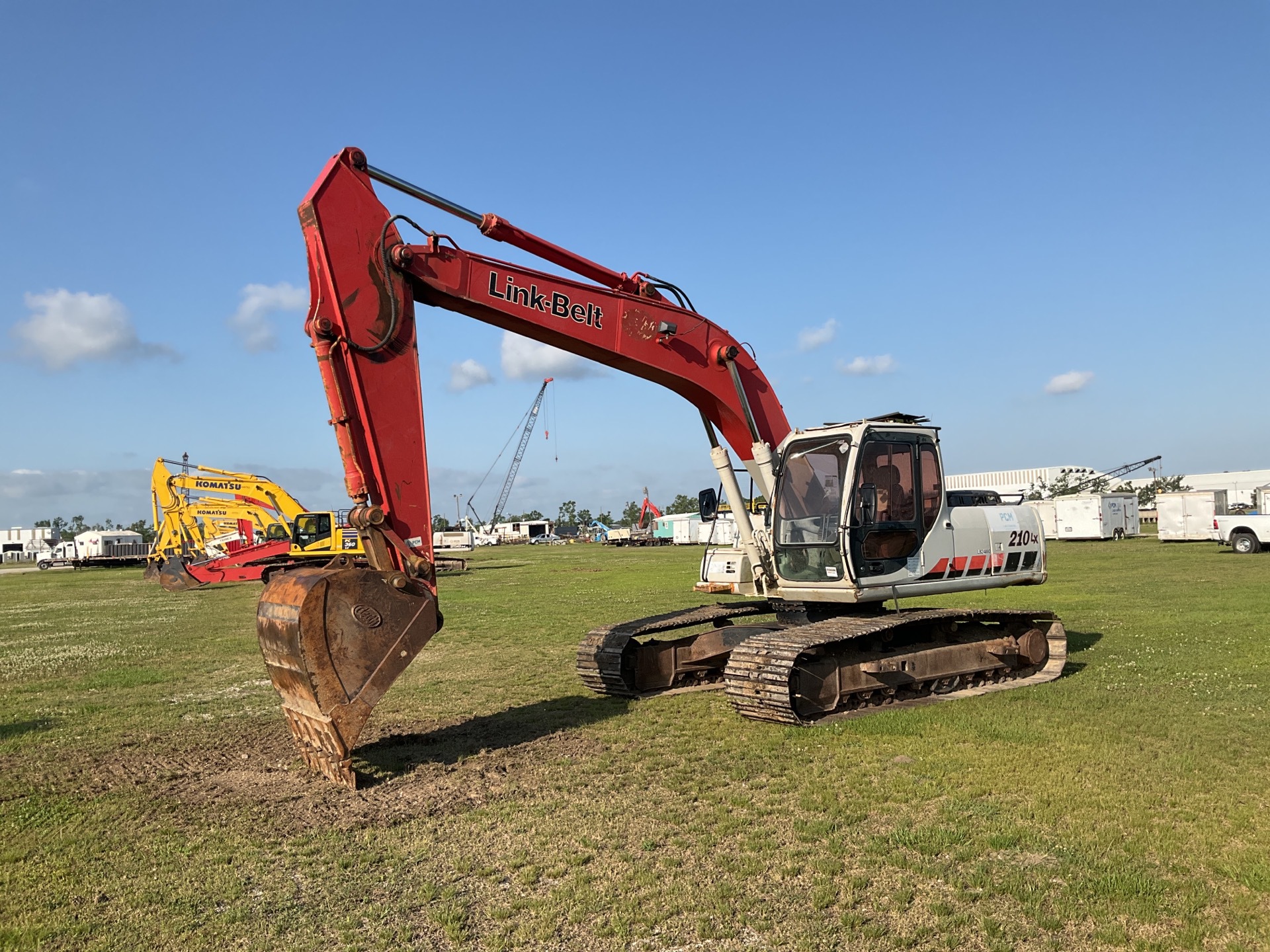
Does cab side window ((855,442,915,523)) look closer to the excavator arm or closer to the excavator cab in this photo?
the excavator arm

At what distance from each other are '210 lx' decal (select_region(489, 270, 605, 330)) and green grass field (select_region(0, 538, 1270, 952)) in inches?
171

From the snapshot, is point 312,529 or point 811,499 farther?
point 312,529

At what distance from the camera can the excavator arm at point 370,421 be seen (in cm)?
781

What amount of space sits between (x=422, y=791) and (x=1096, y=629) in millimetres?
12818

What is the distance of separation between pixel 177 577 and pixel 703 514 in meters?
31.6

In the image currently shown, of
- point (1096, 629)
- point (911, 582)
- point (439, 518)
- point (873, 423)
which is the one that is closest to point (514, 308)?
point (873, 423)

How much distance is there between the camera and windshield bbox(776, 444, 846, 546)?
10530mm

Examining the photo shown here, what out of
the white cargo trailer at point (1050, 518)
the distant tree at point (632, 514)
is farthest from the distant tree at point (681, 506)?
the white cargo trailer at point (1050, 518)

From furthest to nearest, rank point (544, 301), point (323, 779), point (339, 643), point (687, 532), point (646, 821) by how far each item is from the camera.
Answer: point (687, 532) < point (544, 301) < point (323, 779) < point (339, 643) < point (646, 821)

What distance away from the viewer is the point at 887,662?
33.8 feet

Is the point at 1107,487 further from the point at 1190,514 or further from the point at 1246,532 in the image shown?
the point at 1246,532

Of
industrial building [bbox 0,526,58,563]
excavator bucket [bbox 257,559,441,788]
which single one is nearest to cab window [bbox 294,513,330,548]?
excavator bucket [bbox 257,559,441,788]

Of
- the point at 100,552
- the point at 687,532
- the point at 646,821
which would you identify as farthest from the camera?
the point at 687,532

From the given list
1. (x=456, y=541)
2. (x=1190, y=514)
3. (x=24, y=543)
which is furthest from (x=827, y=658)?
(x=24, y=543)
